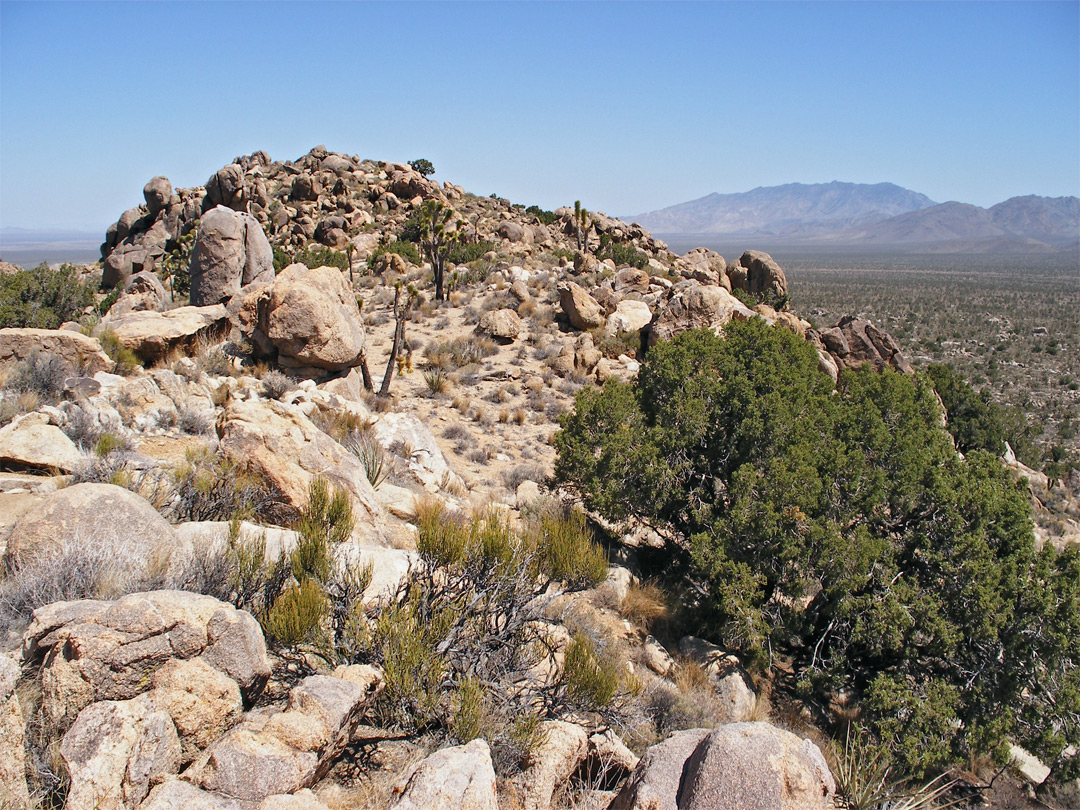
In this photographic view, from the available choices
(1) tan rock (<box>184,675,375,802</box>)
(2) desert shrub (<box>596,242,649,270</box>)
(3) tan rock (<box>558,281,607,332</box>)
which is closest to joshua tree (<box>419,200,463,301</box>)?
(3) tan rock (<box>558,281,607,332</box>)

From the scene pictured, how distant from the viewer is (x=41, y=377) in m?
9.23

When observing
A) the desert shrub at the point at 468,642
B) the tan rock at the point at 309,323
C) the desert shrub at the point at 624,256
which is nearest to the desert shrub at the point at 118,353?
the tan rock at the point at 309,323

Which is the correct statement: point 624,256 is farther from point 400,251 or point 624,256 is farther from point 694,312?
point 694,312

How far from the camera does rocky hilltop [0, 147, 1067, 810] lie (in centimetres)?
326

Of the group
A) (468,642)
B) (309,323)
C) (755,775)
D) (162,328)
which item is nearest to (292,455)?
(468,642)

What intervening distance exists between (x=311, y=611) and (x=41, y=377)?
7888mm

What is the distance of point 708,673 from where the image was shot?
24.1 feet

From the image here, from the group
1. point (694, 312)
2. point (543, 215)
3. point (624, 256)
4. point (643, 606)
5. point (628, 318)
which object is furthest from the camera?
point (543, 215)

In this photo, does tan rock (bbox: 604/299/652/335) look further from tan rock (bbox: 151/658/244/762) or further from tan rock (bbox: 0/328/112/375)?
tan rock (bbox: 151/658/244/762)

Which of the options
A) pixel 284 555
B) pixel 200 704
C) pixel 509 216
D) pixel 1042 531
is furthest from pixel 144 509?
pixel 509 216

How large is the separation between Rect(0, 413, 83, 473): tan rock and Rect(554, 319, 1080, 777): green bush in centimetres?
638

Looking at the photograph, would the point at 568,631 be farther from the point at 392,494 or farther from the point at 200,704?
the point at 392,494

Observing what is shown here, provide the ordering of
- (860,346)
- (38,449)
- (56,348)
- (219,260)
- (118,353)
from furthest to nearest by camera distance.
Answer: (860,346) → (219,260) → (118,353) → (56,348) → (38,449)

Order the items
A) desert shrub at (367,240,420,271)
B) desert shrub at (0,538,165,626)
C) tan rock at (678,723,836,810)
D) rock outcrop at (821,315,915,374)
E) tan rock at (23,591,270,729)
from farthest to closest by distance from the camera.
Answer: desert shrub at (367,240,420,271), rock outcrop at (821,315,915,374), desert shrub at (0,538,165,626), tan rock at (678,723,836,810), tan rock at (23,591,270,729)
